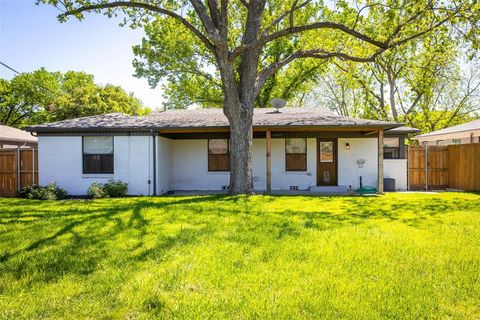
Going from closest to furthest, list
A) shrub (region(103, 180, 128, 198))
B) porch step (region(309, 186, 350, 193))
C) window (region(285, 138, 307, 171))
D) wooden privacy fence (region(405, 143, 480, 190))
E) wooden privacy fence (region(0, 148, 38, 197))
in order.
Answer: shrub (region(103, 180, 128, 198)), wooden privacy fence (region(0, 148, 38, 197)), porch step (region(309, 186, 350, 193)), wooden privacy fence (region(405, 143, 480, 190)), window (region(285, 138, 307, 171))

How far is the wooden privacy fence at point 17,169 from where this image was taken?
13.6m

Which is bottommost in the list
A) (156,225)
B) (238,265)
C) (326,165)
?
(238,265)

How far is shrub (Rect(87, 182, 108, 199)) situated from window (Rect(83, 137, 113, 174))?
43.9 inches

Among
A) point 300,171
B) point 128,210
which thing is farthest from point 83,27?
point 300,171

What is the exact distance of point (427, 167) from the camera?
14.9 m

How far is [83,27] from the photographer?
13250 mm

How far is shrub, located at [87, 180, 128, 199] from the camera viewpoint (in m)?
11.6

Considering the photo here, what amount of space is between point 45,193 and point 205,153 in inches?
253

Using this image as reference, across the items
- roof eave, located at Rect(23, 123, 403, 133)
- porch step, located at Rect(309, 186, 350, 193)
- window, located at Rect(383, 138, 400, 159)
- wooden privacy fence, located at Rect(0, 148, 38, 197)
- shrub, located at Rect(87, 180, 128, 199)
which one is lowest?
porch step, located at Rect(309, 186, 350, 193)

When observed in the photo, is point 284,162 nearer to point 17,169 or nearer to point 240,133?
point 240,133

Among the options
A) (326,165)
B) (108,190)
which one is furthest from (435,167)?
(108,190)

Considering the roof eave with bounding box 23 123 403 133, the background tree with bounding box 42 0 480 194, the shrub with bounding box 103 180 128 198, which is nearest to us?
the background tree with bounding box 42 0 480 194

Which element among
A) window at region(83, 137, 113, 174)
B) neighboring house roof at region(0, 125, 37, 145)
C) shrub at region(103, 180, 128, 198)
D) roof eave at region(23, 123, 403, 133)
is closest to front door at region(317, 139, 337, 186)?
roof eave at region(23, 123, 403, 133)

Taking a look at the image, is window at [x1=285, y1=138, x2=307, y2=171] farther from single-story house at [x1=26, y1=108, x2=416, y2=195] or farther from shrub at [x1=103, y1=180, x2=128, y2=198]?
shrub at [x1=103, y1=180, x2=128, y2=198]
